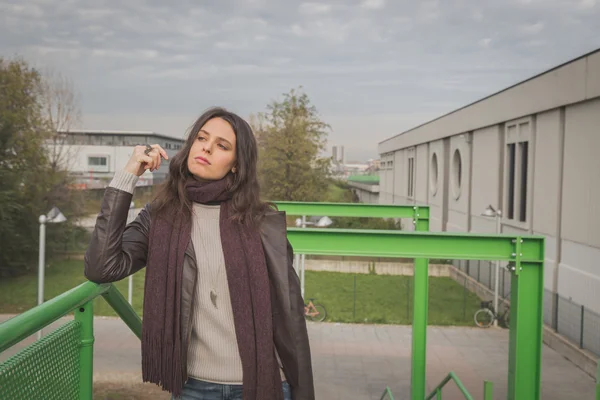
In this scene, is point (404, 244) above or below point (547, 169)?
below

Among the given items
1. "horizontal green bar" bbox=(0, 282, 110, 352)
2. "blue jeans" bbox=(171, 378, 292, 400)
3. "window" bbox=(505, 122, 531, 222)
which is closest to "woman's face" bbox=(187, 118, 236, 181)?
"horizontal green bar" bbox=(0, 282, 110, 352)

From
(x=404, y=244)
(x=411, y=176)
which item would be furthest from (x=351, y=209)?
(x=411, y=176)

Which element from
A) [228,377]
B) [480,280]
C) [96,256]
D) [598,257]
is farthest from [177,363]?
[480,280]

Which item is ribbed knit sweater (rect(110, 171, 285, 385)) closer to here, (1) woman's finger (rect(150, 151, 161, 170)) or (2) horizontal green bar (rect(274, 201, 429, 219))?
(1) woman's finger (rect(150, 151, 161, 170))

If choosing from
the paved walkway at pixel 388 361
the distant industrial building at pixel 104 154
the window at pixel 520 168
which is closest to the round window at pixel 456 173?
the window at pixel 520 168

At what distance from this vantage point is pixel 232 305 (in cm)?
213

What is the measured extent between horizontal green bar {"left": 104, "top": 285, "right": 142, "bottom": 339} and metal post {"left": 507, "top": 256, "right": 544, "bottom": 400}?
3.58 meters

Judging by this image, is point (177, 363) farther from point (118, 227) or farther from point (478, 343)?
point (478, 343)

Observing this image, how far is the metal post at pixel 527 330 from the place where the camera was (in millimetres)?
5328

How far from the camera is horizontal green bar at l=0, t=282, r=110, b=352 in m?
1.57

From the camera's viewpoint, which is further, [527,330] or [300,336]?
[527,330]

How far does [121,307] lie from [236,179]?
883mm

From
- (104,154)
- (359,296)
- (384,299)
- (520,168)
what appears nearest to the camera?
(520,168)

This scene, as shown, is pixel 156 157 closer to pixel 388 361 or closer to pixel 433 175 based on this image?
pixel 388 361
